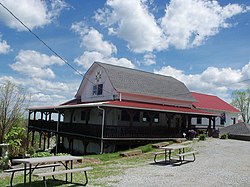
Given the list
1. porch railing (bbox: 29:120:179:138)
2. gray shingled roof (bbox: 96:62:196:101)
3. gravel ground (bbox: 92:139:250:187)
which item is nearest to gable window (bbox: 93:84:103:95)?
gray shingled roof (bbox: 96:62:196:101)

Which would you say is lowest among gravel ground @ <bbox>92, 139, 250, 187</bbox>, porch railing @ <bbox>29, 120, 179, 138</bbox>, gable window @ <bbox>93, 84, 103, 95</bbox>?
gravel ground @ <bbox>92, 139, 250, 187</bbox>

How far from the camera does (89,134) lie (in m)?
22.9

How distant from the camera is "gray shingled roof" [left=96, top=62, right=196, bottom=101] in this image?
27578mm

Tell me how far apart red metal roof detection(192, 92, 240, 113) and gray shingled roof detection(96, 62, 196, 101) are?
8.03 m

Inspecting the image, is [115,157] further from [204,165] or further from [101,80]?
[101,80]

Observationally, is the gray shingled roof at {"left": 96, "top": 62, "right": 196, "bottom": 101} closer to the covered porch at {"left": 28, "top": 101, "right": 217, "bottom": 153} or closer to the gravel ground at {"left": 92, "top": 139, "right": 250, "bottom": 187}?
the covered porch at {"left": 28, "top": 101, "right": 217, "bottom": 153}

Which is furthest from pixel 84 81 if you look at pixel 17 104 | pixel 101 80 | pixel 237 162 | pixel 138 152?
pixel 237 162

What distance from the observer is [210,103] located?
4394 cm

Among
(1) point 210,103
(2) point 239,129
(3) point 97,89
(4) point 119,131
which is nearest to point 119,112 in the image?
(4) point 119,131

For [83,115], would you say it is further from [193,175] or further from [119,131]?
[193,175]

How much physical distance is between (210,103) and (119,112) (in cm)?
2246

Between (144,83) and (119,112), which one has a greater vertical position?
(144,83)

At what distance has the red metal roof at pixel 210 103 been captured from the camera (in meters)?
41.6

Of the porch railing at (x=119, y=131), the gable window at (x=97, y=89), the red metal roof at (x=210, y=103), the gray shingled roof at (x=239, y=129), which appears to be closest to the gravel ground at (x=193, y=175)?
the porch railing at (x=119, y=131)
